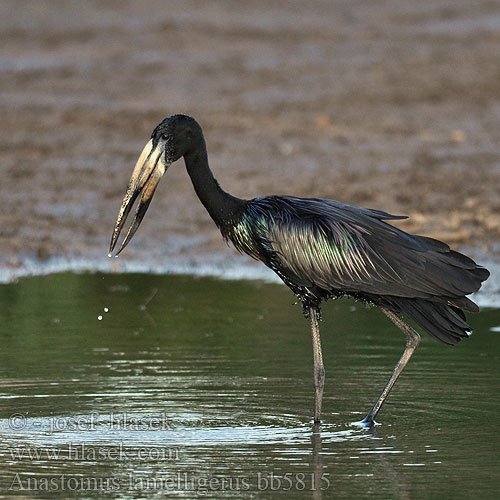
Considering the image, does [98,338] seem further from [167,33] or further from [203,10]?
[203,10]

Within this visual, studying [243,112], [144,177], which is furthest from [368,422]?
[243,112]

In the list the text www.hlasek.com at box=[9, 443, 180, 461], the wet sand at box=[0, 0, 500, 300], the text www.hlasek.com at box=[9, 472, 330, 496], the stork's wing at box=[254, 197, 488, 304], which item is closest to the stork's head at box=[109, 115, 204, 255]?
the stork's wing at box=[254, 197, 488, 304]

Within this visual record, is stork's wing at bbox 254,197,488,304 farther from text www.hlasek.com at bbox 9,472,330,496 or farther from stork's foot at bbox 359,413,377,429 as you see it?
text www.hlasek.com at bbox 9,472,330,496

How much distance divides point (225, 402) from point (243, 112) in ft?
35.3

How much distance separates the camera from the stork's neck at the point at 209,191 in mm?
7484

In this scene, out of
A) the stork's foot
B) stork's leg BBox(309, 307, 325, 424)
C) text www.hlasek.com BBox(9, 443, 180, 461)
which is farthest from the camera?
stork's leg BBox(309, 307, 325, 424)

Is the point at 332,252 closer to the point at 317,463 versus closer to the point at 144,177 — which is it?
the point at 144,177

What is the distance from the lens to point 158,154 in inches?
292

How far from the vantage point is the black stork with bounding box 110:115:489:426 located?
7.17 m

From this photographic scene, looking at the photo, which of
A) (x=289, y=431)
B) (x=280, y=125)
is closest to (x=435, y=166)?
(x=280, y=125)

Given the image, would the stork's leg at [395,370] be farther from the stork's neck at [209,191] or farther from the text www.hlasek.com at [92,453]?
the text www.hlasek.com at [92,453]

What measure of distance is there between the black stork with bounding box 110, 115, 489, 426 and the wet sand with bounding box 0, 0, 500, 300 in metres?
5.28

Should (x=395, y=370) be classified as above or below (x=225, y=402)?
above

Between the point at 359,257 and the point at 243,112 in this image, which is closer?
the point at 359,257
